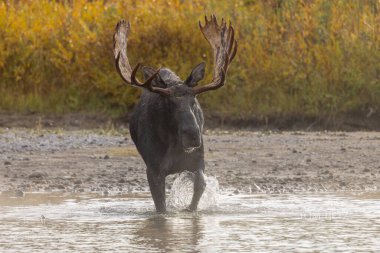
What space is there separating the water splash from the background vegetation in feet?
31.0

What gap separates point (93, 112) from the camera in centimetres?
2188

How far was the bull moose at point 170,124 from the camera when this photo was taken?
1002 centimetres

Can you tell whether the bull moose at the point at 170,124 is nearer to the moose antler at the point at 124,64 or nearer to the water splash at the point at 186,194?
the moose antler at the point at 124,64

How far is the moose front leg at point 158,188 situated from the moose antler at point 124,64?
79 cm

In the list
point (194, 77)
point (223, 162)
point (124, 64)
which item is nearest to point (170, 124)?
point (194, 77)

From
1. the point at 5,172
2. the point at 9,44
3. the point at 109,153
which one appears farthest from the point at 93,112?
the point at 5,172

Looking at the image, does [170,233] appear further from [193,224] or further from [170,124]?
[170,124]

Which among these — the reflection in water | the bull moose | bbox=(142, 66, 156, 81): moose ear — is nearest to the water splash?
the bull moose

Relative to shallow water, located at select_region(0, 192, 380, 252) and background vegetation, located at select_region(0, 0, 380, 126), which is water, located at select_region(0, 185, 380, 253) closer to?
shallow water, located at select_region(0, 192, 380, 252)

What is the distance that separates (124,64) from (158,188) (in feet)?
4.41

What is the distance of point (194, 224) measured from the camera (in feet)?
32.6

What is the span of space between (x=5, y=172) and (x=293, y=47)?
8781 millimetres

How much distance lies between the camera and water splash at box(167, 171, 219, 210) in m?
11.1

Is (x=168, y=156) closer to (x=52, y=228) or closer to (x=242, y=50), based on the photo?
(x=52, y=228)
